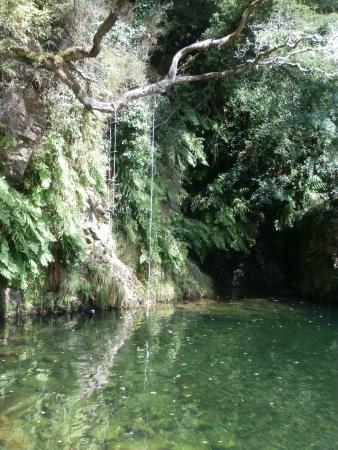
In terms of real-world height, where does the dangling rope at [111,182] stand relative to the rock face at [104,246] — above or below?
above

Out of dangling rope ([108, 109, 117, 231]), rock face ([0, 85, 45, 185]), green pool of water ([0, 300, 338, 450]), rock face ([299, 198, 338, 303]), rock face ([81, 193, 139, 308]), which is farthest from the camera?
rock face ([299, 198, 338, 303])

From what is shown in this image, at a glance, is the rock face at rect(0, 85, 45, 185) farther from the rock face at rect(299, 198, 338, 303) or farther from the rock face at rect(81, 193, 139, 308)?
the rock face at rect(299, 198, 338, 303)

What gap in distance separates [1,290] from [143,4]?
30.4 feet

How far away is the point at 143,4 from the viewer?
48.6 ft

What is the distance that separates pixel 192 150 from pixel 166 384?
9379 millimetres

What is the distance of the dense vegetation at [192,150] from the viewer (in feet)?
34.8

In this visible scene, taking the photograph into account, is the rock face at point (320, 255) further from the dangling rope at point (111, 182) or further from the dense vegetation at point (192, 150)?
the dangling rope at point (111, 182)

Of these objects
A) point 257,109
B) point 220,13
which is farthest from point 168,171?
point 220,13

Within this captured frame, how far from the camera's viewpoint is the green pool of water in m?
5.30

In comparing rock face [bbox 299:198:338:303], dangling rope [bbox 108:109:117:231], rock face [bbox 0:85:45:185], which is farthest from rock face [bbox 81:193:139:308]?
rock face [bbox 299:198:338:303]

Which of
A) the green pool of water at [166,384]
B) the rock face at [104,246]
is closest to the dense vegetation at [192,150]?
the rock face at [104,246]

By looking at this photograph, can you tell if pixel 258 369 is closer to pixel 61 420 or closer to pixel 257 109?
pixel 61 420

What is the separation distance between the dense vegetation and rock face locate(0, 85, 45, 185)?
0.19ft

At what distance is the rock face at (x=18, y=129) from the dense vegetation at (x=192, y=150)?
0.06m
